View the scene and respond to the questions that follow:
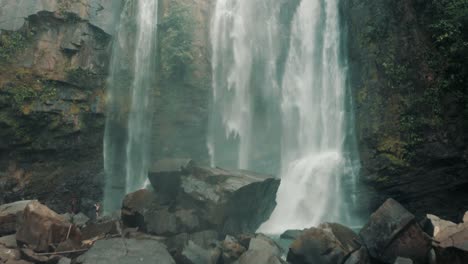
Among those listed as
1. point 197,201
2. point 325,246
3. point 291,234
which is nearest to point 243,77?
point 197,201

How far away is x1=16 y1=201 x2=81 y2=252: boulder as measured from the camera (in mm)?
13203

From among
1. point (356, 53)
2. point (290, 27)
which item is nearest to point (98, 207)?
point (356, 53)

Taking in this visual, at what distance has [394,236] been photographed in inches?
469

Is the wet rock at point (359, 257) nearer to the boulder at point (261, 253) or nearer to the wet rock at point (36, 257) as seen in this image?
the boulder at point (261, 253)

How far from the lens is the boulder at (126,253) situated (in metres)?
12.2

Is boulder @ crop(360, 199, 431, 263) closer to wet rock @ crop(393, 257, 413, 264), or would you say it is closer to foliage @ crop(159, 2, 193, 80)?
wet rock @ crop(393, 257, 413, 264)

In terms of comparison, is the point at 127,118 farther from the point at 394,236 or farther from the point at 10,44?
the point at 394,236

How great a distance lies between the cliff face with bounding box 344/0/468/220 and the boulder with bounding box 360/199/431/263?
3.07 metres

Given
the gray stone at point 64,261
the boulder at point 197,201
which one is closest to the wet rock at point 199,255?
the boulder at point 197,201

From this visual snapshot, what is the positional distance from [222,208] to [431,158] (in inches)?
347

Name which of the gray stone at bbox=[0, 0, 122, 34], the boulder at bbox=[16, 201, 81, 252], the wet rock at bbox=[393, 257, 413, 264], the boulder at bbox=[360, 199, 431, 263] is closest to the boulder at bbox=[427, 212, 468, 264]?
the boulder at bbox=[360, 199, 431, 263]

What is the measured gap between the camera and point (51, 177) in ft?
64.8

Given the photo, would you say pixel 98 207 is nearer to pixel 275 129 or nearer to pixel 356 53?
pixel 275 129

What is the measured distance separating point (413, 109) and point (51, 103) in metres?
17.9
